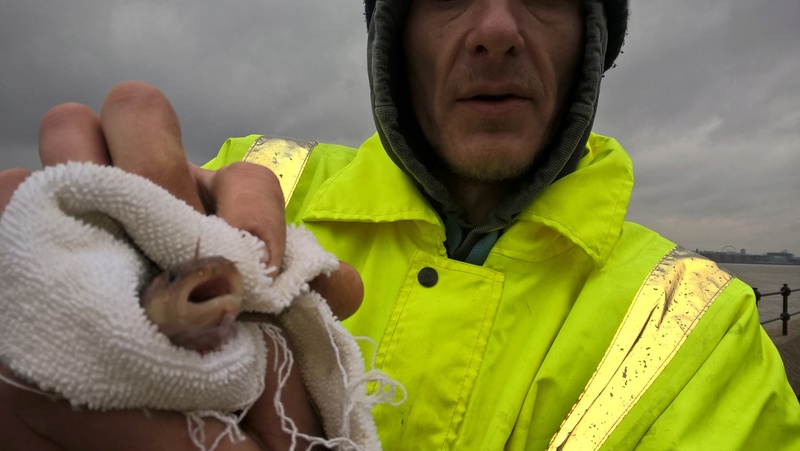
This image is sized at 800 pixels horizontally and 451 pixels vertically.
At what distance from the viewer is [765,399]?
1.42m

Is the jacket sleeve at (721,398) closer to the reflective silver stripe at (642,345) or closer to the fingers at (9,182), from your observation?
the reflective silver stripe at (642,345)

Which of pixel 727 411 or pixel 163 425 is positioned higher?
pixel 163 425

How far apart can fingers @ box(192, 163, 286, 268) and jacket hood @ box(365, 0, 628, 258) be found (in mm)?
956

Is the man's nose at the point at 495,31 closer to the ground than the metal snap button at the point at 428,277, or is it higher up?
higher up

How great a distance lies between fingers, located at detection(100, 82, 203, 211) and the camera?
0.73 metres

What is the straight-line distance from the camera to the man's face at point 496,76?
1732 millimetres

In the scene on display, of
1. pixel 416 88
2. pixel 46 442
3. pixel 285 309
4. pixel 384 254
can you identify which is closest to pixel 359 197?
pixel 384 254

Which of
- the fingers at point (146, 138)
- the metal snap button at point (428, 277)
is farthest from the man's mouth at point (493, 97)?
the fingers at point (146, 138)

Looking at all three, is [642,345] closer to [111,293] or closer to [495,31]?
[495,31]

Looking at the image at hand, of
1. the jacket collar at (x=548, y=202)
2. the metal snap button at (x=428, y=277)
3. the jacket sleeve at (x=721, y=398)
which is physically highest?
the jacket collar at (x=548, y=202)

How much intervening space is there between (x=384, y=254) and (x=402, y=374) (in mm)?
Result: 376

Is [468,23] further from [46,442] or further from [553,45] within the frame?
[46,442]

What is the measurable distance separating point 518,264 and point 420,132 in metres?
0.70

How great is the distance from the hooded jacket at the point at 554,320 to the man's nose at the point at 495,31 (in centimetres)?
32
